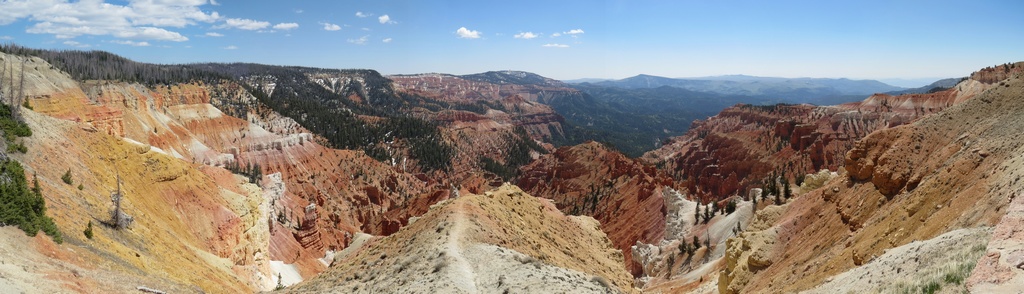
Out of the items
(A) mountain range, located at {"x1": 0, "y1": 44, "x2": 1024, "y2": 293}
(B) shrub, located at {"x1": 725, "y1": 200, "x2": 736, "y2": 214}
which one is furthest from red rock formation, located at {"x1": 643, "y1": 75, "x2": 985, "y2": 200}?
(A) mountain range, located at {"x1": 0, "y1": 44, "x2": 1024, "y2": 293}

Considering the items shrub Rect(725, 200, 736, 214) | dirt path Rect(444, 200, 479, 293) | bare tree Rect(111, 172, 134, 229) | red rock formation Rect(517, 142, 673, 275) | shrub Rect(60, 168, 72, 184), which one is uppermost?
shrub Rect(60, 168, 72, 184)

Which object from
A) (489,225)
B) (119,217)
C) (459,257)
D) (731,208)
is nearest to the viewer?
(459,257)

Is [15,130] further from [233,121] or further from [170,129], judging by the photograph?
[233,121]

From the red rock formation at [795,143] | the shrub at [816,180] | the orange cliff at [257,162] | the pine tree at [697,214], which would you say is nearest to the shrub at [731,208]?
the pine tree at [697,214]

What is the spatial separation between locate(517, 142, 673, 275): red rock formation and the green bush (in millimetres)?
44991

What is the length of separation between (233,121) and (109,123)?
38.5 metres

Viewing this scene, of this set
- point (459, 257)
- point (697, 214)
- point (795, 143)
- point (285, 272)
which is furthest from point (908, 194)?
point (795, 143)

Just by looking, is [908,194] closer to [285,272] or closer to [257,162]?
[285,272]

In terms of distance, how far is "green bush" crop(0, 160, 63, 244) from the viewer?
739 inches

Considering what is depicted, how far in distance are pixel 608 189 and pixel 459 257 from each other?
6449 cm

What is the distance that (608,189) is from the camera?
80500 millimetres

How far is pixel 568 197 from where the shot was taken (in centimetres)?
8594

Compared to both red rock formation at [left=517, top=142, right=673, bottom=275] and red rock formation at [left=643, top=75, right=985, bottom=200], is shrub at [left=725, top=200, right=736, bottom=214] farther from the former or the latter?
red rock formation at [left=643, top=75, right=985, bottom=200]

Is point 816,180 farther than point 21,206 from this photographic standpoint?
Yes
